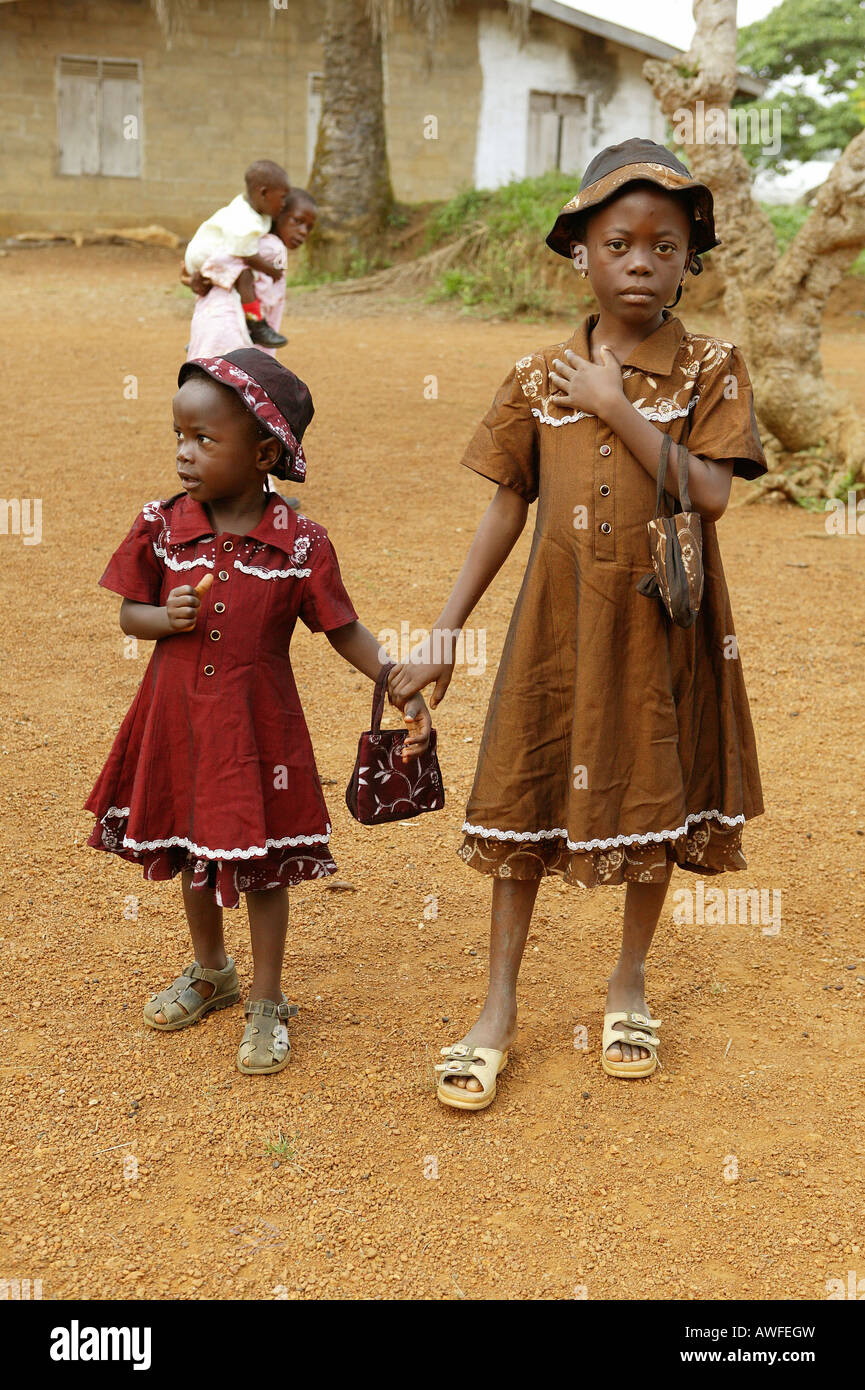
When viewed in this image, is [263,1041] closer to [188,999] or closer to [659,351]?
[188,999]

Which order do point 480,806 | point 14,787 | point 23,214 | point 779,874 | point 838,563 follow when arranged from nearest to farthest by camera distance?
point 480,806 → point 779,874 → point 14,787 → point 838,563 → point 23,214

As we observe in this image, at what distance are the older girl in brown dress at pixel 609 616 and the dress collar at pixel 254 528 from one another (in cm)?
35

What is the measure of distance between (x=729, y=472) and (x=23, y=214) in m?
17.2

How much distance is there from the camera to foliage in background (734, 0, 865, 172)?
2356cm

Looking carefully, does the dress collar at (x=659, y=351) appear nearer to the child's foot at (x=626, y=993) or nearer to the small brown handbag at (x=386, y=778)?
the small brown handbag at (x=386, y=778)

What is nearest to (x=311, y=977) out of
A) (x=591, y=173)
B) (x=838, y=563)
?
(x=591, y=173)

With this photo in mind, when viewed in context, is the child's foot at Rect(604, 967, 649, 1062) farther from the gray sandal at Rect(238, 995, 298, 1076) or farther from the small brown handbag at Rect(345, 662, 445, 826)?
the gray sandal at Rect(238, 995, 298, 1076)

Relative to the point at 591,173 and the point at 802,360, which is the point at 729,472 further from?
the point at 802,360

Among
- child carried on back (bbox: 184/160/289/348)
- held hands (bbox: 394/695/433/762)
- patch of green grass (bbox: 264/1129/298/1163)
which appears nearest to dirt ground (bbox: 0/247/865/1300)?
patch of green grass (bbox: 264/1129/298/1163)

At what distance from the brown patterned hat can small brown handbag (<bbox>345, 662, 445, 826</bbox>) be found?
924 mm

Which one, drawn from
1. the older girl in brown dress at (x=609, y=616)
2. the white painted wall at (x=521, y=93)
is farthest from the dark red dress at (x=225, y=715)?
the white painted wall at (x=521, y=93)

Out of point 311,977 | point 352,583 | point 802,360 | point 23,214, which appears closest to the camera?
point 311,977

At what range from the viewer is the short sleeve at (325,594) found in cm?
257

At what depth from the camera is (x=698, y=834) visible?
2.68 metres
